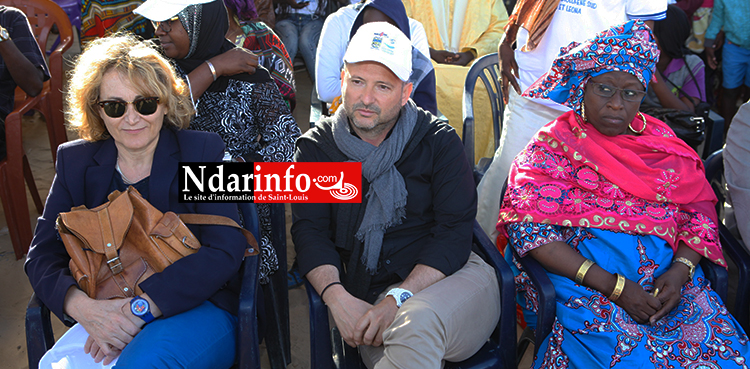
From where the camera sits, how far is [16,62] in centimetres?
318

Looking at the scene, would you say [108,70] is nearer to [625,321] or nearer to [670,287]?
[625,321]

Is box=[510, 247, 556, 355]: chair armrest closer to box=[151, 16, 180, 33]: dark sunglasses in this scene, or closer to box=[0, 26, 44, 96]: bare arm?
box=[151, 16, 180, 33]: dark sunglasses

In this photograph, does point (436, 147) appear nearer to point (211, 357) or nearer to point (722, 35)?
point (211, 357)

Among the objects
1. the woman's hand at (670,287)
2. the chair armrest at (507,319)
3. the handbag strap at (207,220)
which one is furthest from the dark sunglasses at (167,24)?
the woman's hand at (670,287)

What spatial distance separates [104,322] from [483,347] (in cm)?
136

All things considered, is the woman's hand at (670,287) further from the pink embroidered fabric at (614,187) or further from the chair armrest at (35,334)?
the chair armrest at (35,334)

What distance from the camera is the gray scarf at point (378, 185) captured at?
2043 millimetres

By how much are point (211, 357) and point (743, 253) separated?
7.19ft

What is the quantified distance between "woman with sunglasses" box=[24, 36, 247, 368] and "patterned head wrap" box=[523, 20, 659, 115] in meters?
1.55

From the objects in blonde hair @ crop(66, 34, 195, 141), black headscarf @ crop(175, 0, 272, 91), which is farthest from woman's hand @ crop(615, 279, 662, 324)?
black headscarf @ crop(175, 0, 272, 91)

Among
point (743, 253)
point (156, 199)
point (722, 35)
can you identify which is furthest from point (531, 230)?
point (722, 35)

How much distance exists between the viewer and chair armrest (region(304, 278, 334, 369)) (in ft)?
6.07

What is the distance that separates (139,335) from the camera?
1.70 m

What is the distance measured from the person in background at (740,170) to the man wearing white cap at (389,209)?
1249mm
